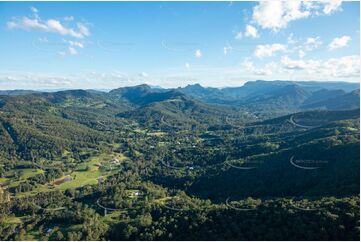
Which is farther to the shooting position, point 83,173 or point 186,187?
point 83,173

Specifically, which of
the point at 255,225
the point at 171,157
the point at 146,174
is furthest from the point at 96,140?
the point at 255,225

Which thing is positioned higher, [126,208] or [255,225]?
[255,225]

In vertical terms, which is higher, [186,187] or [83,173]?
[186,187]

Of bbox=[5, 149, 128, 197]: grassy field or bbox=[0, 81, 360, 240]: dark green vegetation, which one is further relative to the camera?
bbox=[5, 149, 128, 197]: grassy field

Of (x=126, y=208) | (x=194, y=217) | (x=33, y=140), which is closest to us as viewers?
(x=194, y=217)

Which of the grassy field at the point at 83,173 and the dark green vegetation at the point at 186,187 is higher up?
the dark green vegetation at the point at 186,187

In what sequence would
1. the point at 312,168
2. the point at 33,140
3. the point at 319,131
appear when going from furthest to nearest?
Answer: the point at 33,140, the point at 319,131, the point at 312,168

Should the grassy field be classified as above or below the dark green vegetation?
below

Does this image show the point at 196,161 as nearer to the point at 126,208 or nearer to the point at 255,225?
the point at 126,208

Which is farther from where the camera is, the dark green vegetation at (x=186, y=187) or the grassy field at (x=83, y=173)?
the grassy field at (x=83, y=173)

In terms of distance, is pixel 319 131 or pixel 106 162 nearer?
pixel 319 131
